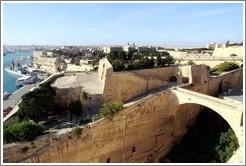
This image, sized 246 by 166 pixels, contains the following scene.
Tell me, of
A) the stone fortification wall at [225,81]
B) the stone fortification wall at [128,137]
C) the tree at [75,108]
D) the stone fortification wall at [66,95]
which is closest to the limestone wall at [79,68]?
the stone fortification wall at [225,81]

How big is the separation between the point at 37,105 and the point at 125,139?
365 centimetres

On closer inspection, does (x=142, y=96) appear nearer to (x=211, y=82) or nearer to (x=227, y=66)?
(x=211, y=82)

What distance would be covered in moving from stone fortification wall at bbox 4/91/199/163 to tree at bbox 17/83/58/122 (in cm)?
189

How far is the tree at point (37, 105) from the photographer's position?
11.3m

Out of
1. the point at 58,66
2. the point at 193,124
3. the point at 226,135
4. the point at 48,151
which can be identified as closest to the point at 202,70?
the point at 193,124

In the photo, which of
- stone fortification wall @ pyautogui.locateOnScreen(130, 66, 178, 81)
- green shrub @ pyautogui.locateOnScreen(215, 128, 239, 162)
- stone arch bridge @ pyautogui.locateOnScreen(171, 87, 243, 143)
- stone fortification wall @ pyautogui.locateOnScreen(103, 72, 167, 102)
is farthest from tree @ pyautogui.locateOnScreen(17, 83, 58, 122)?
green shrub @ pyautogui.locateOnScreen(215, 128, 239, 162)

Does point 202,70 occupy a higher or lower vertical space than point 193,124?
higher

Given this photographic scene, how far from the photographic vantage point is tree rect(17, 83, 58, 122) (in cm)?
1133

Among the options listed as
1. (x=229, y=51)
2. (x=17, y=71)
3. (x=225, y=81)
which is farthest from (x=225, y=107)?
(x=17, y=71)

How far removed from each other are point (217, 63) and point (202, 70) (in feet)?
21.1

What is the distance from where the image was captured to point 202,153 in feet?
44.4

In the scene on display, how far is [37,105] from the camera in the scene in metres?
11.4

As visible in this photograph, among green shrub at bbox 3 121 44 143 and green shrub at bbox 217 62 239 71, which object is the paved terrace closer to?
green shrub at bbox 3 121 44 143

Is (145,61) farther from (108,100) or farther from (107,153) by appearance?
(107,153)
